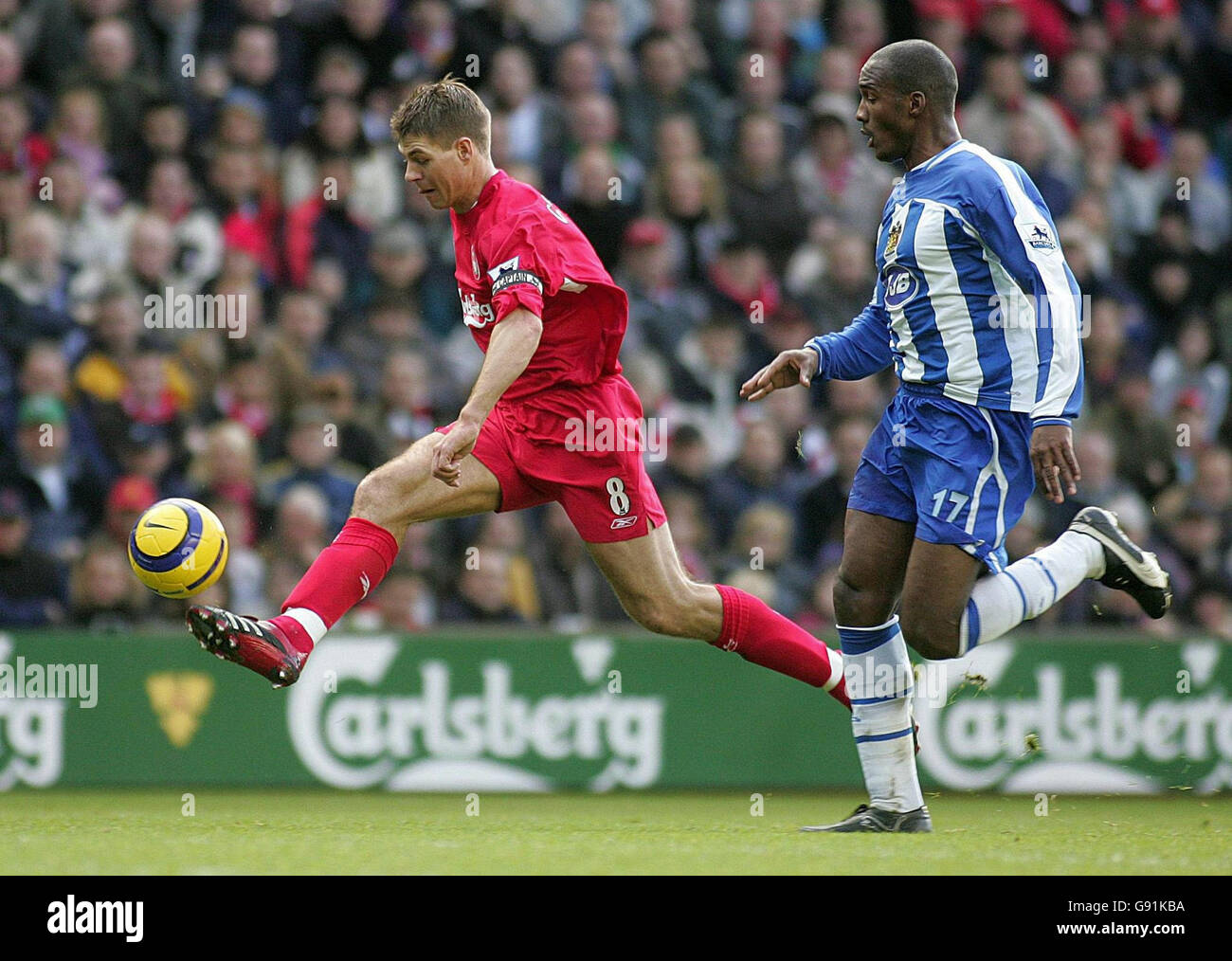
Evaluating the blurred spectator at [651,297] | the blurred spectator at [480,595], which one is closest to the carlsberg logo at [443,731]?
the blurred spectator at [480,595]

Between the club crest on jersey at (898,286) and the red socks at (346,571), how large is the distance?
→ 175 cm

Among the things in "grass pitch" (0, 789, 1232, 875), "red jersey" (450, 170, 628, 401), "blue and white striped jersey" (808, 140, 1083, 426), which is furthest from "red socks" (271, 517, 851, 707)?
"blue and white striped jersey" (808, 140, 1083, 426)

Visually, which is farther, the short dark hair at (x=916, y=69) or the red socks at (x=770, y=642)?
the red socks at (x=770, y=642)

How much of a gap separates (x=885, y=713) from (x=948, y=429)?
37.3 inches

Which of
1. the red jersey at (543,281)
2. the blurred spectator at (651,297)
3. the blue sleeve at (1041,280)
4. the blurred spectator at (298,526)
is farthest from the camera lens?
the blurred spectator at (651,297)

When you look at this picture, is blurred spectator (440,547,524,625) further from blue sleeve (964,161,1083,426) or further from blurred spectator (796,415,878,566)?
blue sleeve (964,161,1083,426)

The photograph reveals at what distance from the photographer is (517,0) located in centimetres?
1052

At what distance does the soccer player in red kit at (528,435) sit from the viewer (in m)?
5.59

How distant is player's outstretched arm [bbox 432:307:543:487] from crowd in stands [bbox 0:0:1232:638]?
3171 millimetres

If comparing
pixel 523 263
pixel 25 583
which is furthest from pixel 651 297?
pixel 523 263

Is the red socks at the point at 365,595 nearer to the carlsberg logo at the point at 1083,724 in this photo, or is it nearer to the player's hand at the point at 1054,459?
the player's hand at the point at 1054,459

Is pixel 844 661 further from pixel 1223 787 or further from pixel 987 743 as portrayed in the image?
pixel 1223 787

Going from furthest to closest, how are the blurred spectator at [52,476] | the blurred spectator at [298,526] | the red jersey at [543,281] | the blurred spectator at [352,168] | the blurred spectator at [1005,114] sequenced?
1. the blurred spectator at [1005,114]
2. the blurred spectator at [352,168]
3. the blurred spectator at [52,476]
4. the blurred spectator at [298,526]
5. the red jersey at [543,281]

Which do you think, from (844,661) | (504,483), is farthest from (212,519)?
(844,661)
